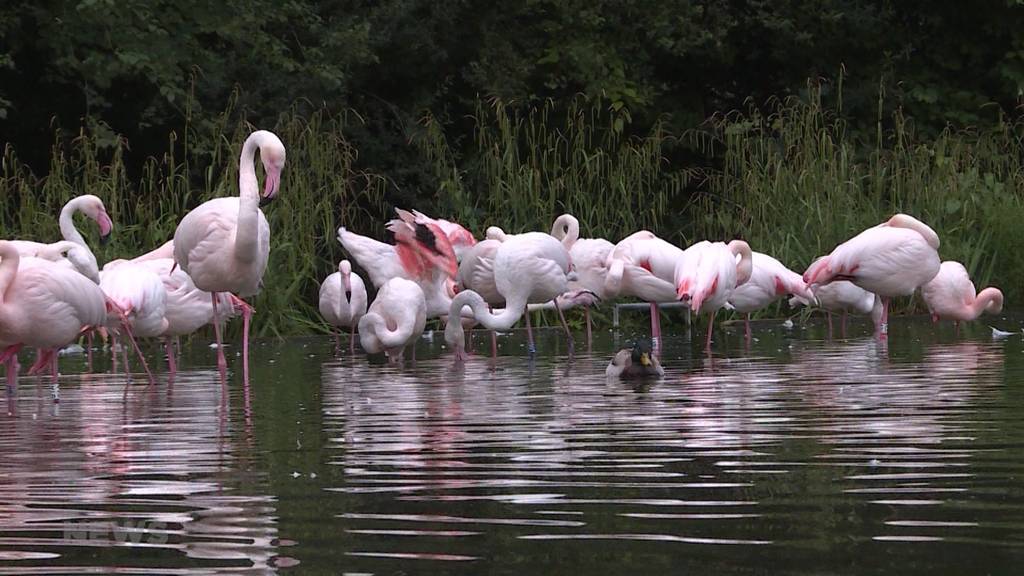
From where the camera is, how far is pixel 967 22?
950 inches

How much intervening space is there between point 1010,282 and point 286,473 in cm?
1267

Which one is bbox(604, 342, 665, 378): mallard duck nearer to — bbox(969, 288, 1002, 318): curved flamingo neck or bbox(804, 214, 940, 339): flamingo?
bbox(804, 214, 940, 339): flamingo

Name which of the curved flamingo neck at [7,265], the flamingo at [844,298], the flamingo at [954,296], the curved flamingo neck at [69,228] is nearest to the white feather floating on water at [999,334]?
the flamingo at [954,296]

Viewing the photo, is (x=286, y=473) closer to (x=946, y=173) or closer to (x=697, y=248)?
(x=697, y=248)

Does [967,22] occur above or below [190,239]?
above

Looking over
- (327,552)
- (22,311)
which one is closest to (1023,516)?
(327,552)

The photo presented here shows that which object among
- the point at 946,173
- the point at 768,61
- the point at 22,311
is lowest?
the point at 22,311

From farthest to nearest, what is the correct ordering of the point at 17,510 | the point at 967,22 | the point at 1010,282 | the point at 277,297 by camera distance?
the point at 967,22 < the point at 1010,282 < the point at 277,297 < the point at 17,510

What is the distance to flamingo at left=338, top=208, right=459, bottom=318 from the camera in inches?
520

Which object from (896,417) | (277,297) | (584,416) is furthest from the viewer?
(277,297)

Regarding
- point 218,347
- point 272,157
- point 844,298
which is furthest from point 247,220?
point 844,298

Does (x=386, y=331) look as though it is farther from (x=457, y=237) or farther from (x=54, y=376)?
(x=54, y=376)

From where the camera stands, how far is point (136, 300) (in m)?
10.6

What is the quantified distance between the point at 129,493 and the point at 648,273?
9.27 meters
